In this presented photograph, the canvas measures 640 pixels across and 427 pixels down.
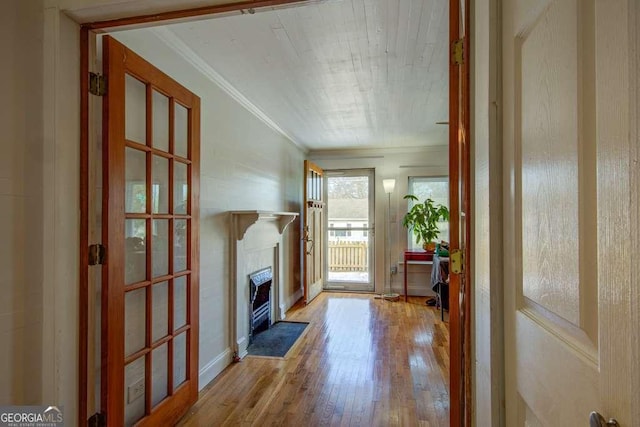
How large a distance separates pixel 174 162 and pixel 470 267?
1.74m

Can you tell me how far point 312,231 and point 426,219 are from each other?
172 centimetres

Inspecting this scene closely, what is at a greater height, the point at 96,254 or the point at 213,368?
the point at 96,254

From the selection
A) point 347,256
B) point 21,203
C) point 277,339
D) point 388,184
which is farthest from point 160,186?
point 347,256

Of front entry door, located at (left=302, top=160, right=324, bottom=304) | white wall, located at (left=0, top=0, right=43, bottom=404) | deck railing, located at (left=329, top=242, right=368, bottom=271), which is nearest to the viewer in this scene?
white wall, located at (left=0, top=0, right=43, bottom=404)

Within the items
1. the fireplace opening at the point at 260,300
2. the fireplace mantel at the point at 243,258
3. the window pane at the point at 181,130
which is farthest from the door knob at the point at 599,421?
the fireplace opening at the point at 260,300

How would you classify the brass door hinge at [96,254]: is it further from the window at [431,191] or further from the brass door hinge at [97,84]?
the window at [431,191]

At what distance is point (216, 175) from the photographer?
2723 millimetres

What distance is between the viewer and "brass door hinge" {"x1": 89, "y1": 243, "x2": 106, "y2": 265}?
4.80 ft

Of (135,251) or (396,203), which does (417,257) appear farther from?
(135,251)

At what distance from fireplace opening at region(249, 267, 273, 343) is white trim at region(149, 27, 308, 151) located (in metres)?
1.69

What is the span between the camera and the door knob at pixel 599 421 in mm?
437

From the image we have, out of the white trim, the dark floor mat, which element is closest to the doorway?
the dark floor mat

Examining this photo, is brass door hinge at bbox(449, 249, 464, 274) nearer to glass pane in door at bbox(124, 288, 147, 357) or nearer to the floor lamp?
glass pane in door at bbox(124, 288, 147, 357)

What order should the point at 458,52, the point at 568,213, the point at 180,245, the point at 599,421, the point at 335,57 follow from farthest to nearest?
the point at 335,57 → the point at 180,245 → the point at 458,52 → the point at 568,213 → the point at 599,421
